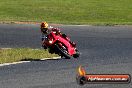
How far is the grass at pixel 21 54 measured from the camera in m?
19.5

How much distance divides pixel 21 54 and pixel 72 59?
2.40 metres

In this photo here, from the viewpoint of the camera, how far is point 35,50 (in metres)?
22.2

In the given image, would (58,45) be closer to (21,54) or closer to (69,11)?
(21,54)

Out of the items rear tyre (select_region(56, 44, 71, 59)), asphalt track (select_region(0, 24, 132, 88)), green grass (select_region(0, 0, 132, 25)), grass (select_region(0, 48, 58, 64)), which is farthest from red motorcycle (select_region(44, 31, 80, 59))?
green grass (select_region(0, 0, 132, 25))

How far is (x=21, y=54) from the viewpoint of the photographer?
68.3 ft

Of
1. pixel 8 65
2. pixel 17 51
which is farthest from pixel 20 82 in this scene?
pixel 17 51

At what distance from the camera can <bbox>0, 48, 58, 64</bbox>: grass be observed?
19.5 metres

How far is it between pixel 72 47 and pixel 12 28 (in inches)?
476

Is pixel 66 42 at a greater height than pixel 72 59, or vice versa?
pixel 66 42

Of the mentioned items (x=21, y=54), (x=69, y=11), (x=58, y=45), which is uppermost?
(x=58, y=45)

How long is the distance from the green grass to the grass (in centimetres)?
1248

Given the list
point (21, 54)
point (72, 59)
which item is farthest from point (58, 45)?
point (21, 54)

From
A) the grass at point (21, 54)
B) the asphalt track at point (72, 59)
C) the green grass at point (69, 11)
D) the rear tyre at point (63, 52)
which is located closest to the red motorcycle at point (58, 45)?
the rear tyre at point (63, 52)

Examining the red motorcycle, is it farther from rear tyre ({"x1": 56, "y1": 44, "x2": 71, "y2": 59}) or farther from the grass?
the grass
